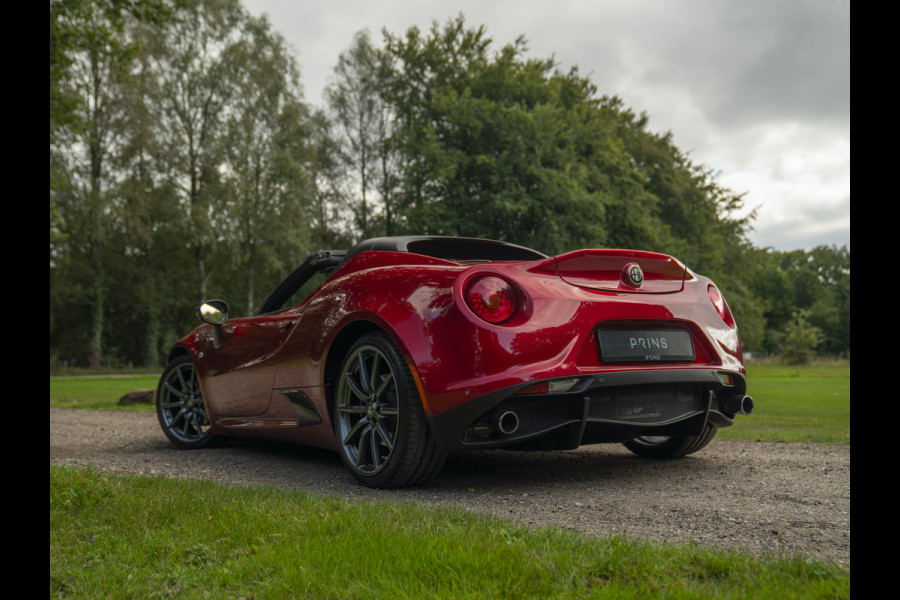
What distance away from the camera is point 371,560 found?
7.86 feet

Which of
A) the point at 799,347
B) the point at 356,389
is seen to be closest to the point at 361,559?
the point at 356,389

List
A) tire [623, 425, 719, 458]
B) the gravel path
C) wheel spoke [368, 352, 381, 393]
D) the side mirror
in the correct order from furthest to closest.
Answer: the side mirror
tire [623, 425, 719, 458]
wheel spoke [368, 352, 381, 393]
the gravel path

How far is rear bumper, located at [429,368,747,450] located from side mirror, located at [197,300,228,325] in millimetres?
2733

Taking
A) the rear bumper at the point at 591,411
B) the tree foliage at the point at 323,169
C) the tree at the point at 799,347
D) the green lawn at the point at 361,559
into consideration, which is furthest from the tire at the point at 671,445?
the tree at the point at 799,347

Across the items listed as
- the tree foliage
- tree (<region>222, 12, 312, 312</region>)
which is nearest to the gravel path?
the tree foliage

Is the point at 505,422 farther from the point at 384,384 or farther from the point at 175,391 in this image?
the point at 175,391

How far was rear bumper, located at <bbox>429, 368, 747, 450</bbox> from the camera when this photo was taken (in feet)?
11.6

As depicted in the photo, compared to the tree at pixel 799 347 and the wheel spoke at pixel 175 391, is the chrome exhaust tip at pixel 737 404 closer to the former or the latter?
the wheel spoke at pixel 175 391

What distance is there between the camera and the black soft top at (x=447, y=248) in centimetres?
460

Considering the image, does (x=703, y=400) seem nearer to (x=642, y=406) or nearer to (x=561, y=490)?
(x=642, y=406)

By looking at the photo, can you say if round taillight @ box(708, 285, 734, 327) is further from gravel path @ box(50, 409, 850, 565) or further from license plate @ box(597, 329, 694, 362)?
gravel path @ box(50, 409, 850, 565)

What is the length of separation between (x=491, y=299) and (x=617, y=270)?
0.83m

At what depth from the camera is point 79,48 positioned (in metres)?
13.0
